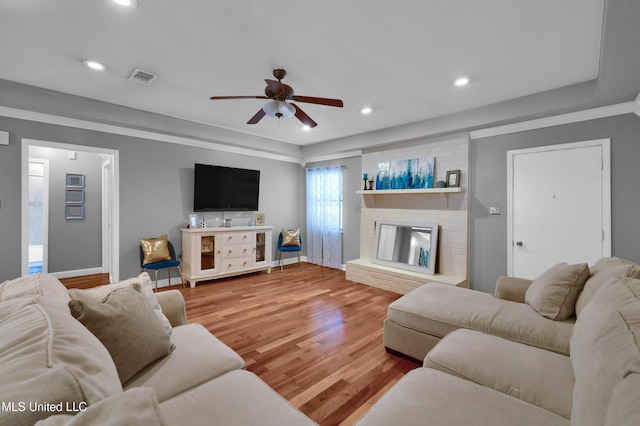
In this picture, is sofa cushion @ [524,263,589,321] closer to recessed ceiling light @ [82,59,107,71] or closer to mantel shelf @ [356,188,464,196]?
mantel shelf @ [356,188,464,196]

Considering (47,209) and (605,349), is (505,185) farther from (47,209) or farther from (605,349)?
(47,209)

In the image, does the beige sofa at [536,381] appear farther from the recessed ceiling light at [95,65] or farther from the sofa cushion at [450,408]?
the recessed ceiling light at [95,65]

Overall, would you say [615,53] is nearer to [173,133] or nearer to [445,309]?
[445,309]

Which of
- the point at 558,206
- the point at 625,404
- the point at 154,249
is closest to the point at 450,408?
the point at 625,404

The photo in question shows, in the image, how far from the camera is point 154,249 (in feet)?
14.0

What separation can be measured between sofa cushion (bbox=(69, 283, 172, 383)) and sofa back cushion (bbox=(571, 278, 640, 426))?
1.68 meters

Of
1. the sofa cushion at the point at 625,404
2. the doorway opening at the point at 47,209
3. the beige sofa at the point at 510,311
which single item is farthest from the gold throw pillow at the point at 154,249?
the sofa cushion at the point at 625,404

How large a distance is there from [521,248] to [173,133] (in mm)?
5241

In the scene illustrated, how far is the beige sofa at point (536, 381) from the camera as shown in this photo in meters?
0.81

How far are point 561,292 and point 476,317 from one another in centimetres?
59

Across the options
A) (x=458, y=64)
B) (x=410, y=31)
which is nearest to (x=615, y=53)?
(x=458, y=64)

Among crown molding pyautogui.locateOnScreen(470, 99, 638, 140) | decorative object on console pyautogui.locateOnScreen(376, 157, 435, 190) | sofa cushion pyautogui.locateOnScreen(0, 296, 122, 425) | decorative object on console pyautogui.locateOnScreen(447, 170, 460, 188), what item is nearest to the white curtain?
decorative object on console pyautogui.locateOnScreen(376, 157, 435, 190)

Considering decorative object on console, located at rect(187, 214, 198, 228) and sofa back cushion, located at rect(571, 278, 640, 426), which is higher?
decorative object on console, located at rect(187, 214, 198, 228)

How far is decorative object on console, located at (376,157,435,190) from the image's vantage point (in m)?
4.50
